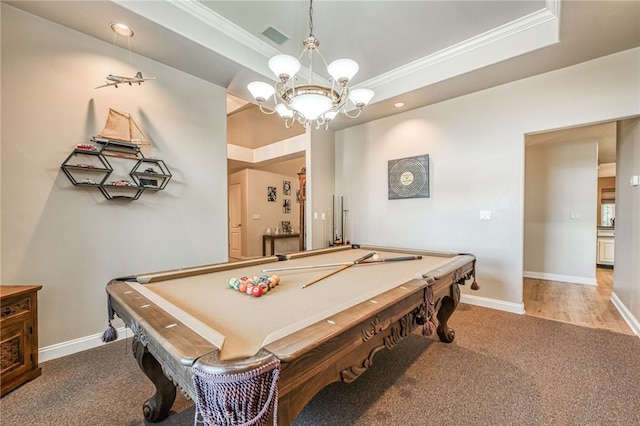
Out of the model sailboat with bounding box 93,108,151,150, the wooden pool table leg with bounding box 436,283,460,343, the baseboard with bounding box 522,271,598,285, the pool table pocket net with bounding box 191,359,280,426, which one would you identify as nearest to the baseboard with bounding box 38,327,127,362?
the model sailboat with bounding box 93,108,151,150

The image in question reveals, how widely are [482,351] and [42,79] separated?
4.11m

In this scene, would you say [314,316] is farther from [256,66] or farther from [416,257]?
[256,66]

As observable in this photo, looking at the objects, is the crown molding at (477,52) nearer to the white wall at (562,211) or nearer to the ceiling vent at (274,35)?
the ceiling vent at (274,35)

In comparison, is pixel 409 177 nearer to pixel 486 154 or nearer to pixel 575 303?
pixel 486 154

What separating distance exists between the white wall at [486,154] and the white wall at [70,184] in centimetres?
272

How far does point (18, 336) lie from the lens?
1.76 meters

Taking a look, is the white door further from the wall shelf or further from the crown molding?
the crown molding

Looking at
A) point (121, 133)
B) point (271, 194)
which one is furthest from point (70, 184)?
point (271, 194)

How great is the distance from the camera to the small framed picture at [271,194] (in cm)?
699

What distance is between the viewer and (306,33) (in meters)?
2.61

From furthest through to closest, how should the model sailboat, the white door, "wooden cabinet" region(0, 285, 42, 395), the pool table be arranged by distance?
1. the white door
2. the model sailboat
3. "wooden cabinet" region(0, 285, 42, 395)
4. the pool table

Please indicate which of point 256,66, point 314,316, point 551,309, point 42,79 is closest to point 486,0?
point 256,66

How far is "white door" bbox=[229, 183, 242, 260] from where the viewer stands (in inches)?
265

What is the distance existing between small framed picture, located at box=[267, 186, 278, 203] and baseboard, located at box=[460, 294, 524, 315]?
4994mm
